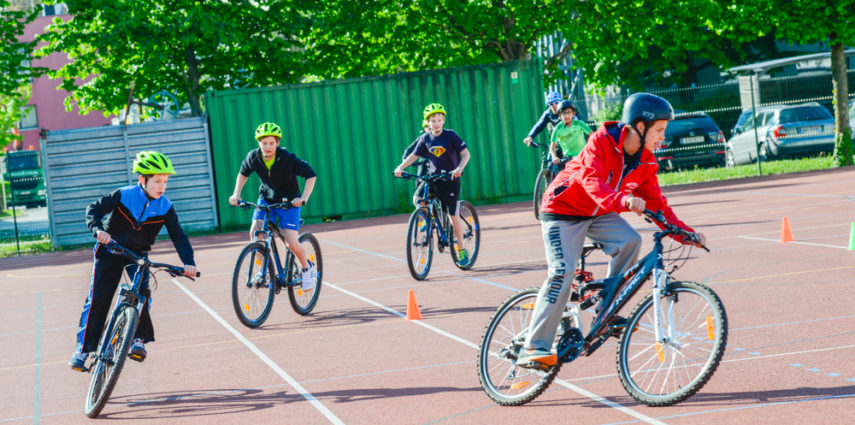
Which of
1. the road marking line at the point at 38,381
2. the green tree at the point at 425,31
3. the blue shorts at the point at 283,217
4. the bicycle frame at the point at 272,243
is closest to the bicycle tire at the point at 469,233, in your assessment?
the blue shorts at the point at 283,217

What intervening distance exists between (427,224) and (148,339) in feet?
16.3

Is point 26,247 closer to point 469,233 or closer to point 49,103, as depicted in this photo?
point 469,233

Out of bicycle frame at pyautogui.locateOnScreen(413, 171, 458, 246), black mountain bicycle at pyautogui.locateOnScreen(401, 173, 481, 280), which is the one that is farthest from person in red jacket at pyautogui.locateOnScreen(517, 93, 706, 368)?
bicycle frame at pyautogui.locateOnScreen(413, 171, 458, 246)

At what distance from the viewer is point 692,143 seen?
2756 cm

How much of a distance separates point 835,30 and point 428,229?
16.5 meters

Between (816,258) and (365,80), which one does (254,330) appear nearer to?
(816,258)

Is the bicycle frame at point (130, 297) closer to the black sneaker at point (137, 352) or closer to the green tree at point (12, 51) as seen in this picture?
the black sneaker at point (137, 352)

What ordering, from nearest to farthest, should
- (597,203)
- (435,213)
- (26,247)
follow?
(597,203)
(435,213)
(26,247)

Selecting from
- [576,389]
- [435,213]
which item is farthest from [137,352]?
[435,213]

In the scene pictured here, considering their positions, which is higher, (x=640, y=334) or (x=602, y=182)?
(x=602, y=182)

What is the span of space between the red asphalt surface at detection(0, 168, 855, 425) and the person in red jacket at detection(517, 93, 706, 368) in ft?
1.90

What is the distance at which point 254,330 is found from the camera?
9320 mm

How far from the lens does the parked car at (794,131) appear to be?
26562 mm

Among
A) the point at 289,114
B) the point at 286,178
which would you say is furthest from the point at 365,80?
the point at 286,178
